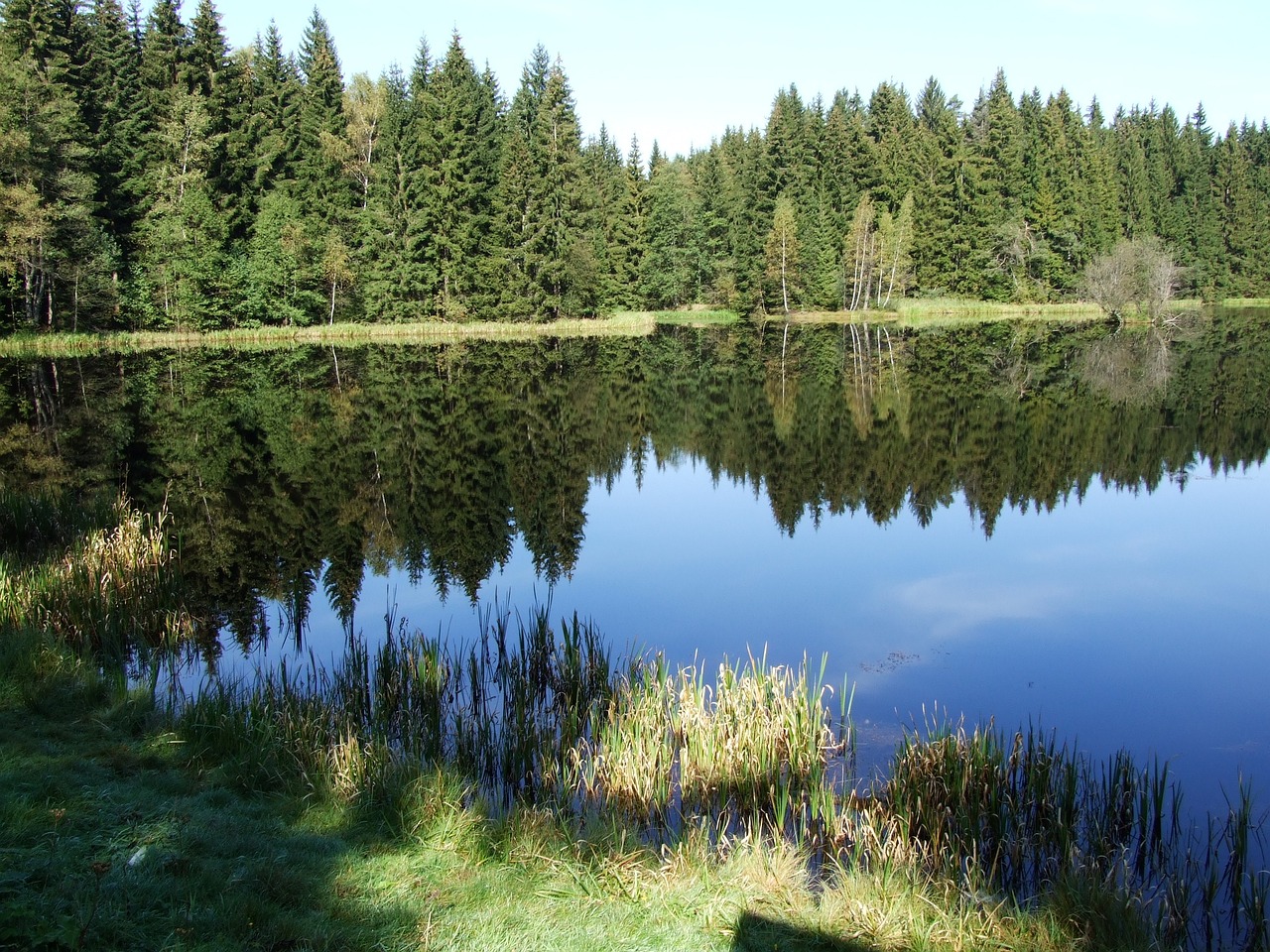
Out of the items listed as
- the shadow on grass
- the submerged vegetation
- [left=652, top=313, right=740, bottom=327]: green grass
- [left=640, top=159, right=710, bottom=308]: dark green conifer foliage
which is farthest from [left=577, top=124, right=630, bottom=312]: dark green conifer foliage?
the shadow on grass

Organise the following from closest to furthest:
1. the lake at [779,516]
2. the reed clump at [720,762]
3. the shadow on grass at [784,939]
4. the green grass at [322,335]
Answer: the shadow on grass at [784,939] → the reed clump at [720,762] → the lake at [779,516] → the green grass at [322,335]

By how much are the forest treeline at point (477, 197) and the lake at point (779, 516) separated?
9692 millimetres

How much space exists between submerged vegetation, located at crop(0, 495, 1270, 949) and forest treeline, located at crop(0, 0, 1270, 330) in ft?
105

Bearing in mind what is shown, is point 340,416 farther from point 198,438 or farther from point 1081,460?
point 1081,460

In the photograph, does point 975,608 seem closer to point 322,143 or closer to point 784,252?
point 322,143

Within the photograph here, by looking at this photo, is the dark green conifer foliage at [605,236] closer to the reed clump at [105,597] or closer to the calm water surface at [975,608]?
the calm water surface at [975,608]

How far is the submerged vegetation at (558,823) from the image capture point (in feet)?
13.3

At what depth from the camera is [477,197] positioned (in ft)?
156

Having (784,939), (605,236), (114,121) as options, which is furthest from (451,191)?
(784,939)

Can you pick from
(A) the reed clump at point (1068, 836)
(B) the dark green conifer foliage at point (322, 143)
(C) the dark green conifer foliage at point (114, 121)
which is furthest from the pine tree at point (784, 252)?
(A) the reed clump at point (1068, 836)

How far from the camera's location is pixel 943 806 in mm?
5273

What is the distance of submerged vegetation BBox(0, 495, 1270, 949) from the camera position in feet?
13.3

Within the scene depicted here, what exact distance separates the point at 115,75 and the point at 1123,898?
48.2 metres

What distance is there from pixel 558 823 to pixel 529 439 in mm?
15739
